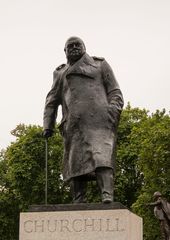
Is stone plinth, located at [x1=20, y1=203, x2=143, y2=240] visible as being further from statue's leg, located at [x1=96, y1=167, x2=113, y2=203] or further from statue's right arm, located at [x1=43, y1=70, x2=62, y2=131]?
statue's right arm, located at [x1=43, y1=70, x2=62, y2=131]

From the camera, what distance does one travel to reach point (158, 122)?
39.1 m

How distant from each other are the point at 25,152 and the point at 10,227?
5.87 meters

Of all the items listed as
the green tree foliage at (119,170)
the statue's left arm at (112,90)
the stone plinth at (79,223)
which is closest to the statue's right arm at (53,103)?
the statue's left arm at (112,90)

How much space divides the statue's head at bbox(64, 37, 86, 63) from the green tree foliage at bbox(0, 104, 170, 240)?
77.4ft

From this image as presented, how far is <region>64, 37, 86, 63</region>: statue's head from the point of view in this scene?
41.6ft

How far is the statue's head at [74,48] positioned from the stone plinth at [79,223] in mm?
2869

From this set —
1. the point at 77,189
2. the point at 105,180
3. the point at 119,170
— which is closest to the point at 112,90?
the point at 105,180

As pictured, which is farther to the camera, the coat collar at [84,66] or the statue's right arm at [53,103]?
the statue's right arm at [53,103]

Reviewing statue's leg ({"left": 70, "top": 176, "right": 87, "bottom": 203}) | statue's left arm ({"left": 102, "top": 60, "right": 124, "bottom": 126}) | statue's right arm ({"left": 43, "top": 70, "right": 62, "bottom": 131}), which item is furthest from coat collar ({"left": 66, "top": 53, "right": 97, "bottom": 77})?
statue's leg ({"left": 70, "top": 176, "right": 87, "bottom": 203})

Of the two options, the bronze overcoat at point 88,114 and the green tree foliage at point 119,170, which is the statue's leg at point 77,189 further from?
the green tree foliage at point 119,170

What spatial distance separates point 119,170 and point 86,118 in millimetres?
32072

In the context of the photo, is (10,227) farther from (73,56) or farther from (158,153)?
(73,56)

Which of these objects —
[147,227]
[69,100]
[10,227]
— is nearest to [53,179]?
[10,227]

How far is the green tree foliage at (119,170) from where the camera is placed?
36.3 meters
